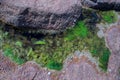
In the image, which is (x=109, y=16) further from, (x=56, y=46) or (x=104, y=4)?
(x=56, y=46)

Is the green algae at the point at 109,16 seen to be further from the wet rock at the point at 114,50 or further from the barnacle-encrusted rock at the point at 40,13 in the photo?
the barnacle-encrusted rock at the point at 40,13

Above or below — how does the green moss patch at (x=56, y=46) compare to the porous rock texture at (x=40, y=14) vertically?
below

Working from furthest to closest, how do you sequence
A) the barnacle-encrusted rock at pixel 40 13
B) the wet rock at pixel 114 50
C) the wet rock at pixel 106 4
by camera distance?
the wet rock at pixel 106 4 → the wet rock at pixel 114 50 → the barnacle-encrusted rock at pixel 40 13

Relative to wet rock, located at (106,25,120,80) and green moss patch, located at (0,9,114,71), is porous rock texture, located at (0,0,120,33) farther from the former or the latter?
wet rock, located at (106,25,120,80)

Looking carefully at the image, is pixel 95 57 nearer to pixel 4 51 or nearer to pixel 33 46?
pixel 33 46

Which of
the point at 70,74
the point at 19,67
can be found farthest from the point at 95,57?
the point at 19,67

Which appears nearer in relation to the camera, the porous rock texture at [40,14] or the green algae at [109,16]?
the porous rock texture at [40,14]

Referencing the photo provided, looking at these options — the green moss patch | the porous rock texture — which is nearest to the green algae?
the green moss patch

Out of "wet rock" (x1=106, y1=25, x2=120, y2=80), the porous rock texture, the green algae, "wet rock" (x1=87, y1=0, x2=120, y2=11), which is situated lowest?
"wet rock" (x1=106, y1=25, x2=120, y2=80)

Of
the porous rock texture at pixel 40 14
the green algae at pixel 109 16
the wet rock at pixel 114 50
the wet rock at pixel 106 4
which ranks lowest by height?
the wet rock at pixel 114 50

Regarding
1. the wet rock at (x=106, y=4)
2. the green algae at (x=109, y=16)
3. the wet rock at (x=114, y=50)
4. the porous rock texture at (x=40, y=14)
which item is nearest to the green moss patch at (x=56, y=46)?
the wet rock at (x=114, y=50)
